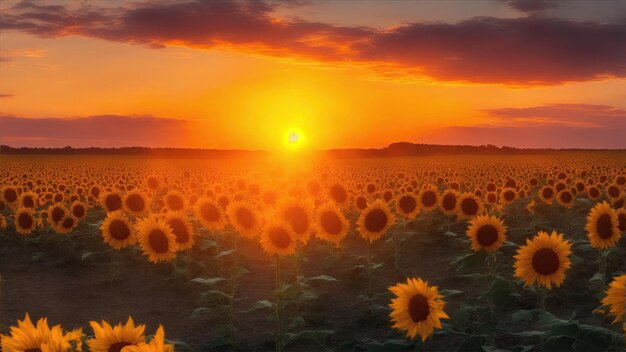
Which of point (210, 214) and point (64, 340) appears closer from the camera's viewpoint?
point (64, 340)

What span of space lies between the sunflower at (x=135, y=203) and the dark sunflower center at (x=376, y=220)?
22.1 ft

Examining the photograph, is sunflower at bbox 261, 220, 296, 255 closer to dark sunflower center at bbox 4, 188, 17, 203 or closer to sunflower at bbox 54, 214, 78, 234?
sunflower at bbox 54, 214, 78, 234

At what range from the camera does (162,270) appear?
51.3 feet

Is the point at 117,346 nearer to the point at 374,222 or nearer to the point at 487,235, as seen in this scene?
the point at 487,235

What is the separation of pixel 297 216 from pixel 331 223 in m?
1.08

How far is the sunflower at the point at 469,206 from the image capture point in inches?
617

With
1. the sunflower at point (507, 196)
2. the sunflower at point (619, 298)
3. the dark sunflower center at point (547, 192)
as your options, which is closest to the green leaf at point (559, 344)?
the sunflower at point (619, 298)

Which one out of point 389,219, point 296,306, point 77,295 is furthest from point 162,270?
point 389,219

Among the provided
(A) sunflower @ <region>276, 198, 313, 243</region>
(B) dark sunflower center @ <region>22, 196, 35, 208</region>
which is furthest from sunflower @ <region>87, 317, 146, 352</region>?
(B) dark sunflower center @ <region>22, 196, 35, 208</region>

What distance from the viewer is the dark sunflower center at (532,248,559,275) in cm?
916

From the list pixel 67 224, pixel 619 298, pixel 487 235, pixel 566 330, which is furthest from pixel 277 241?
pixel 67 224

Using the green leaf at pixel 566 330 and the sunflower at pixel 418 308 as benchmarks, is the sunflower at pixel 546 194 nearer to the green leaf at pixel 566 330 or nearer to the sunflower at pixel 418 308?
the sunflower at pixel 418 308

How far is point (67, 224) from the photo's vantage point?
56.5 ft

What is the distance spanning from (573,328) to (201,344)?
255 inches
